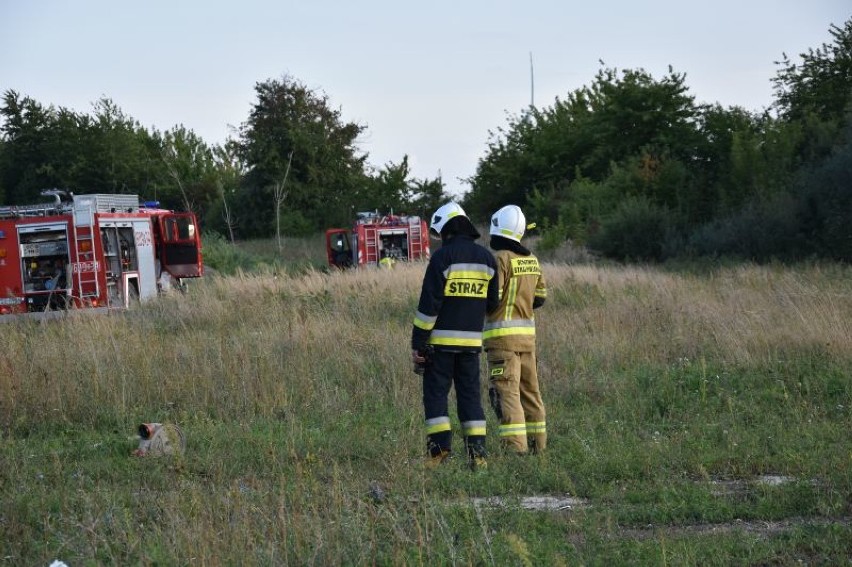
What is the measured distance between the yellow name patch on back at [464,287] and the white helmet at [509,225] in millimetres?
614

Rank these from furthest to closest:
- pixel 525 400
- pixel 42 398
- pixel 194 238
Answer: pixel 194 238 → pixel 42 398 → pixel 525 400

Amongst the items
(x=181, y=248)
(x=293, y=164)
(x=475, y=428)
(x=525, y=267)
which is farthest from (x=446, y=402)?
(x=293, y=164)

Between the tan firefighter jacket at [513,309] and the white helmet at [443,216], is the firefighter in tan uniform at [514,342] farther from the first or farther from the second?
the white helmet at [443,216]

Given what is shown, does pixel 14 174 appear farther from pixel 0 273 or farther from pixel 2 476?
pixel 2 476

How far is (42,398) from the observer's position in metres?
8.61

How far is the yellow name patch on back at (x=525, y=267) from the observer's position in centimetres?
720

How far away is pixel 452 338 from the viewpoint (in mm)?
6723

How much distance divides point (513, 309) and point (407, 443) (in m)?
1.28

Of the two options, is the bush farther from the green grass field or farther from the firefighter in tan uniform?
the firefighter in tan uniform

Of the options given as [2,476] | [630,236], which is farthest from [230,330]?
[630,236]

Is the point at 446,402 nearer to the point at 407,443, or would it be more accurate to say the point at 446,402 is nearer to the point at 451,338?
the point at 451,338

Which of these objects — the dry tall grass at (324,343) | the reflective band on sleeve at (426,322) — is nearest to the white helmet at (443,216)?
the reflective band on sleeve at (426,322)

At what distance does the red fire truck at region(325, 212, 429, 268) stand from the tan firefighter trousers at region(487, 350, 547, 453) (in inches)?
664

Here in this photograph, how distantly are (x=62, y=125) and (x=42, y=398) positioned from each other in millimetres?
35874
